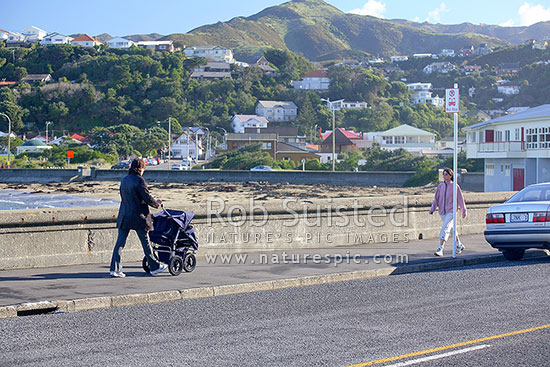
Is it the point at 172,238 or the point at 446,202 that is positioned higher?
the point at 446,202

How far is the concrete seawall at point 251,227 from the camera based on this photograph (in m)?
11.6

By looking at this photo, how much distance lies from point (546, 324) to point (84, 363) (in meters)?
5.12

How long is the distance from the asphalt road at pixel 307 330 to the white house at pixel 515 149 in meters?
41.3

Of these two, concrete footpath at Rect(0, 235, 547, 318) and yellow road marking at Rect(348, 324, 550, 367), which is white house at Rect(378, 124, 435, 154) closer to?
concrete footpath at Rect(0, 235, 547, 318)

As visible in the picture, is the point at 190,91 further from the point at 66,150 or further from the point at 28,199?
the point at 28,199

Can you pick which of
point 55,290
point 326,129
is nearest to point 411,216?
point 55,290

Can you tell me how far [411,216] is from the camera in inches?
685

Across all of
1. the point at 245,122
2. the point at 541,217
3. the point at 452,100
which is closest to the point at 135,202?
the point at 452,100

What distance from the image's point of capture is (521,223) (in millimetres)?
13984

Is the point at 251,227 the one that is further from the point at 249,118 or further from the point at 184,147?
the point at 249,118

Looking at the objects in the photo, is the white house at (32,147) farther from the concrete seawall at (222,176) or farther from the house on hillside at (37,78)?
the house on hillside at (37,78)

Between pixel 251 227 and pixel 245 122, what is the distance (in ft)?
447

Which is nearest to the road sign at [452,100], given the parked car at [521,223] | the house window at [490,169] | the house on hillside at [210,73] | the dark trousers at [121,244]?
the parked car at [521,223]

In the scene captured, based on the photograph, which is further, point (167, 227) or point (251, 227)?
point (251, 227)
